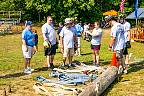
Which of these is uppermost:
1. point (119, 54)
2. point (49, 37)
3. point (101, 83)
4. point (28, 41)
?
point (49, 37)

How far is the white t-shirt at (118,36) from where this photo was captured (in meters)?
12.6

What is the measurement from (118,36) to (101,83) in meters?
2.83

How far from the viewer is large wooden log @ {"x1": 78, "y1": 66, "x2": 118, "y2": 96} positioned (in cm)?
917

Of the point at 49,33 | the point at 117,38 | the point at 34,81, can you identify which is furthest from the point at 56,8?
the point at 34,81

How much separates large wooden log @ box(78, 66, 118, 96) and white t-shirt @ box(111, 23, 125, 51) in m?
0.72

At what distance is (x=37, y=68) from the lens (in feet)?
48.5

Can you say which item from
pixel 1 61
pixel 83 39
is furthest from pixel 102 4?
pixel 1 61

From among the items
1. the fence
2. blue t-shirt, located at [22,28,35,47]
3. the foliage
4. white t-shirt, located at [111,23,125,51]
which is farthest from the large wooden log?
the foliage

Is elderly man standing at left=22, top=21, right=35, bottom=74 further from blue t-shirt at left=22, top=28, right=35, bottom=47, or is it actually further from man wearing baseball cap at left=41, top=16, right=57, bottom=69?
man wearing baseball cap at left=41, top=16, right=57, bottom=69

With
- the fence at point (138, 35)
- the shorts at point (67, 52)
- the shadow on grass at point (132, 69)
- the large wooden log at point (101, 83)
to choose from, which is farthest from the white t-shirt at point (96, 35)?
the fence at point (138, 35)

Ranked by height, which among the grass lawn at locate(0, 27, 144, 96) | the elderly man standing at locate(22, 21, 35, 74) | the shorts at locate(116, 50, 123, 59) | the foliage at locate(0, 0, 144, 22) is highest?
the foliage at locate(0, 0, 144, 22)

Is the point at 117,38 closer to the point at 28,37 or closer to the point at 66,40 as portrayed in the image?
the point at 66,40

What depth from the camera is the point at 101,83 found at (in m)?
10.3

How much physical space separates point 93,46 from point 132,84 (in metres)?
3.32
